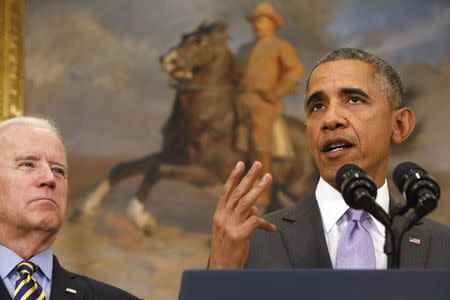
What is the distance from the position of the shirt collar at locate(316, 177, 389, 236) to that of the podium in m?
0.89

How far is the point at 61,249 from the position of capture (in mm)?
7914

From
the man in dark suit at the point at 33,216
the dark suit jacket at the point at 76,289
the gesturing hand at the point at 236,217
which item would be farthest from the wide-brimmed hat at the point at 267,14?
the gesturing hand at the point at 236,217

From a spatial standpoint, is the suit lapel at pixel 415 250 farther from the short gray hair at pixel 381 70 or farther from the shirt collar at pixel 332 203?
the short gray hair at pixel 381 70

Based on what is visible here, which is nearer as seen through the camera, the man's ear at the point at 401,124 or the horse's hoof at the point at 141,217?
the man's ear at the point at 401,124

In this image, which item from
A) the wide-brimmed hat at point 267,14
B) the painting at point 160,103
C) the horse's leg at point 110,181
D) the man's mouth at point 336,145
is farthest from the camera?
the wide-brimmed hat at point 267,14

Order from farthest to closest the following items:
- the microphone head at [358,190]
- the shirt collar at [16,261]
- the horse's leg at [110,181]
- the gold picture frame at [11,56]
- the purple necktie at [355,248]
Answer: the gold picture frame at [11,56], the horse's leg at [110,181], the shirt collar at [16,261], the purple necktie at [355,248], the microphone head at [358,190]

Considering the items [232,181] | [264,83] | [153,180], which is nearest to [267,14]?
[264,83]

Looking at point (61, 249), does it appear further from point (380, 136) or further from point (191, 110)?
point (380, 136)

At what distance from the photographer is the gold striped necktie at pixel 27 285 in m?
3.12

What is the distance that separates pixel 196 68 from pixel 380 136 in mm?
5651

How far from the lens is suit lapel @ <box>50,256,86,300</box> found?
10.6 ft

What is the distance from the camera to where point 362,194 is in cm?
217

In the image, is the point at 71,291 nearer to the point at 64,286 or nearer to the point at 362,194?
the point at 64,286

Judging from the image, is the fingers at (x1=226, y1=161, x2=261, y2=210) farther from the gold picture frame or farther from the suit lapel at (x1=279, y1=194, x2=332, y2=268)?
the gold picture frame
